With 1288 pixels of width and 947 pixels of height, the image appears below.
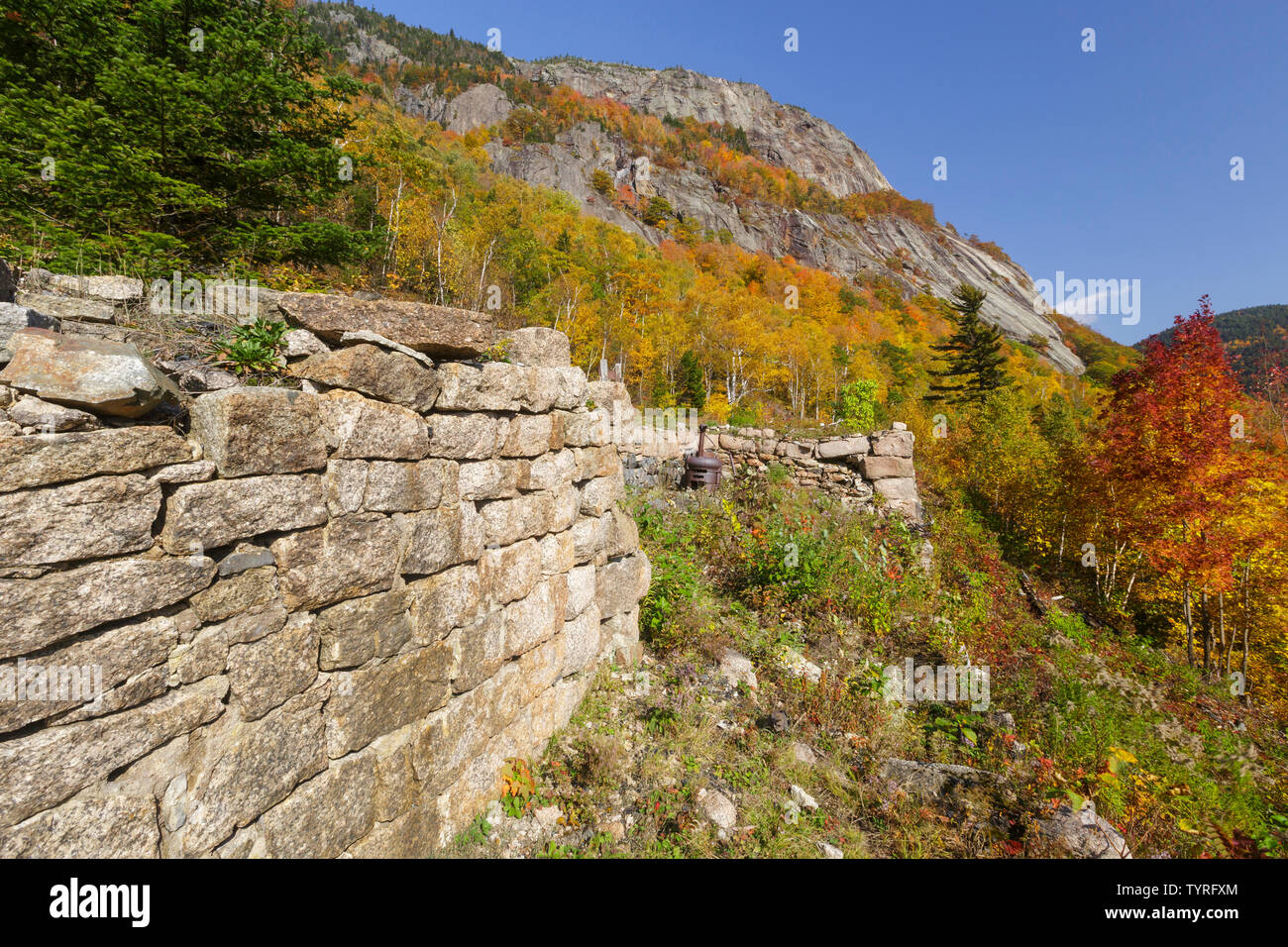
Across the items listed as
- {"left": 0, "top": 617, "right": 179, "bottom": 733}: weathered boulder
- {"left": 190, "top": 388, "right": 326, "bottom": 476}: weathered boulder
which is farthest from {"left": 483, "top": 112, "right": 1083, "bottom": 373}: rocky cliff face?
{"left": 0, "top": 617, "right": 179, "bottom": 733}: weathered boulder

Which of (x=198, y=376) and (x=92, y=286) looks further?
(x=92, y=286)

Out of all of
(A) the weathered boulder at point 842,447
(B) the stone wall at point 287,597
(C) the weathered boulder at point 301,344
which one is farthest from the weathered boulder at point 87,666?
(A) the weathered boulder at point 842,447

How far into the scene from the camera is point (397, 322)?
2803 mm

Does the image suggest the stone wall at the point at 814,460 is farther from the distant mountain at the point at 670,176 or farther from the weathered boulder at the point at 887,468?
the distant mountain at the point at 670,176

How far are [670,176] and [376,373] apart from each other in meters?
80.9

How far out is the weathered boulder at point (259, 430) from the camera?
198 centimetres

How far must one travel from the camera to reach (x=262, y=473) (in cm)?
211

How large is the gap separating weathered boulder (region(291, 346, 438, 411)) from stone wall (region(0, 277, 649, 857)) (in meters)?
0.01

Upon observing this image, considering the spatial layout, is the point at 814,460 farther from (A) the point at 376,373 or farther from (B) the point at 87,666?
(B) the point at 87,666

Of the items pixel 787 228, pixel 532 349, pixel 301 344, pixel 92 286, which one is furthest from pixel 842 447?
pixel 787 228

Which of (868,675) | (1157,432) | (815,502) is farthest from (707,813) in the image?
(1157,432)

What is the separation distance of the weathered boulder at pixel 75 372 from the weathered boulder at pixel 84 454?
0.41 feet

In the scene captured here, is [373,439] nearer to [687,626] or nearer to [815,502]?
[687,626]

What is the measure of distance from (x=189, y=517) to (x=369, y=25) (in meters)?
105
